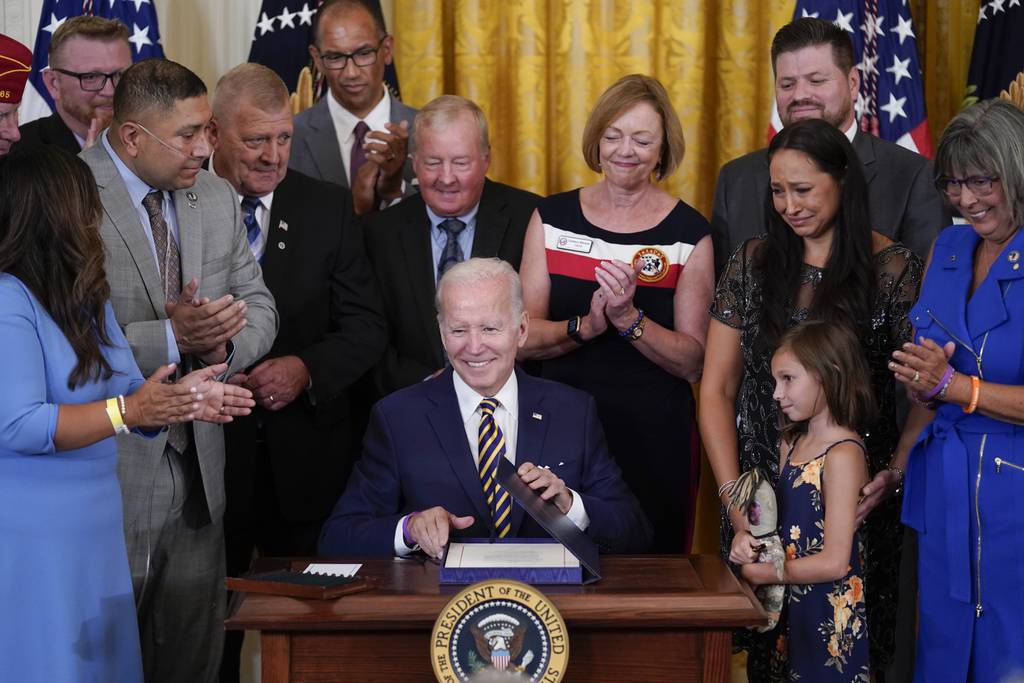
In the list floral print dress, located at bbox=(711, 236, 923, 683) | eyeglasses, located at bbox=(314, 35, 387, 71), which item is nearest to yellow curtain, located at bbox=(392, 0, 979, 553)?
eyeglasses, located at bbox=(314, 35, 387, 71)

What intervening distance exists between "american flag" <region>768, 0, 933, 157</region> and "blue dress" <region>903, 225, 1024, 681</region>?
1797 mm

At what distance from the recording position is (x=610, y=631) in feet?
8.01

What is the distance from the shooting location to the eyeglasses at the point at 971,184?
9.77ft

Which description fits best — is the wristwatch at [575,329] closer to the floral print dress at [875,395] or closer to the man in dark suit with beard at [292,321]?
the floral print dress at [875,395]

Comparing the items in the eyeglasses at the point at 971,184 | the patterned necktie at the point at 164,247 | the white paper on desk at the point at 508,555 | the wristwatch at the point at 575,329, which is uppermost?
the eyeglasses at the point at 971,184

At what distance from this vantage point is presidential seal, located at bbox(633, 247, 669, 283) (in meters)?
3.85

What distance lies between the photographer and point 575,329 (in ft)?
12.3

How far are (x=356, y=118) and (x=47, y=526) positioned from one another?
2.41 metres

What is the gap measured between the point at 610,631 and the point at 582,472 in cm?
72

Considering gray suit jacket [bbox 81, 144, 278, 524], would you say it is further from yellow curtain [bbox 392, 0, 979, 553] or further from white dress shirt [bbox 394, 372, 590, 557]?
yellow curtain [bbox 392, 0, 979, 553]

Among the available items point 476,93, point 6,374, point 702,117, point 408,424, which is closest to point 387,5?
point 476,93

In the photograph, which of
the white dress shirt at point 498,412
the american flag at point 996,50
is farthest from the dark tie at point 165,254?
the american flag at point 996,50

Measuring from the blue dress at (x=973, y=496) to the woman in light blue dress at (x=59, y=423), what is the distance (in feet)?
5.87

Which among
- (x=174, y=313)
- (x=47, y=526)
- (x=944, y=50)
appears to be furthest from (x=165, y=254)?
(x=944, y=50)
